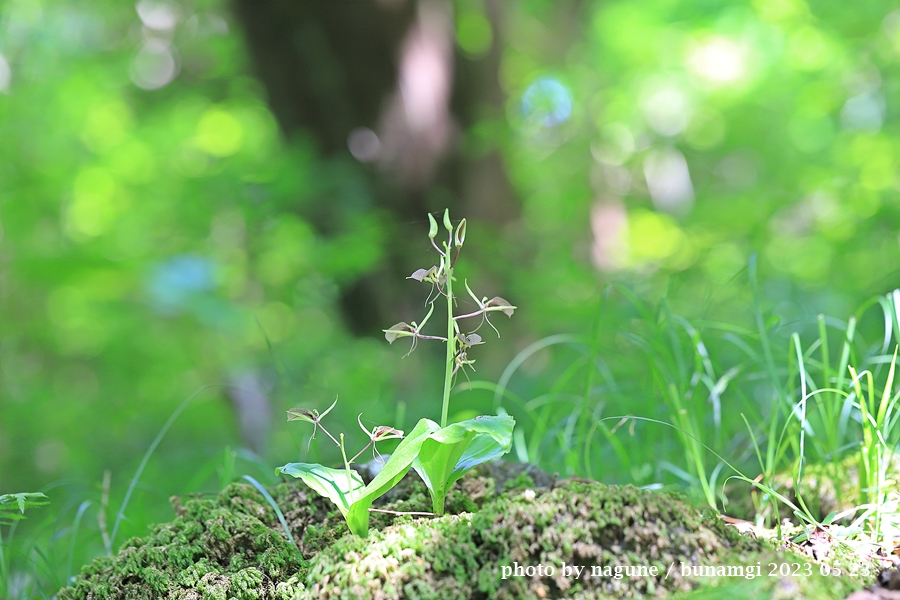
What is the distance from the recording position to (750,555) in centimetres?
85

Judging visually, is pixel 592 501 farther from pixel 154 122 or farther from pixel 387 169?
pixel 154 122

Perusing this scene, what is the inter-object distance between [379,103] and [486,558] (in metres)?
2.88

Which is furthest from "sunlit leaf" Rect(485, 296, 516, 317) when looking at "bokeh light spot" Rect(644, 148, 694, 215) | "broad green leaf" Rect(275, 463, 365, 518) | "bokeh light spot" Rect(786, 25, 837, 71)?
"bokeh light spot" Rect(644, 148, 694, 215)

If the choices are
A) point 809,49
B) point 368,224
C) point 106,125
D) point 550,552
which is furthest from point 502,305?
point 106,125

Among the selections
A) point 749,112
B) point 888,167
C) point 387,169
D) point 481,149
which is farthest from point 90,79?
point 749,112

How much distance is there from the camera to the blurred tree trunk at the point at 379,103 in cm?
326

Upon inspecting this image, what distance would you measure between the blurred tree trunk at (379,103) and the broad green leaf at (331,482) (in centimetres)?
239

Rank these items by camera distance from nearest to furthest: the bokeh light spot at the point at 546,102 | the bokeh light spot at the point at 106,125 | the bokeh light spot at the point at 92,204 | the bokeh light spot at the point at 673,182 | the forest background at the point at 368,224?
the forest background at the point at 368,224, the bokeh light spot at the point at 546,102, the bokeh light spot at the point at 92,204, the bokeh light spot at the point at 106,125, the bokeh light spot at the point at 673,182

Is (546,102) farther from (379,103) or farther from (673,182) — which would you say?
(673,182)

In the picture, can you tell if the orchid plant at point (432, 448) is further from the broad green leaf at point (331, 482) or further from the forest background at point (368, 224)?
the forest background at point (368, 224)

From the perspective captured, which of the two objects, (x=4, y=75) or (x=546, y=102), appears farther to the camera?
(x=4, y=75)

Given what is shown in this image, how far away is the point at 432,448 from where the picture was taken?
0.89 metres

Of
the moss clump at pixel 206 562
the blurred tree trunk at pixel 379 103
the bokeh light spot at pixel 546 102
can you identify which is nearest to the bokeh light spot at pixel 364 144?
the blurred tree trunk at pixel 379 103

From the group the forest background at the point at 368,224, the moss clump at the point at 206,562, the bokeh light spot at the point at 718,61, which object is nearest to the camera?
the moss clump at the point at 206,562
